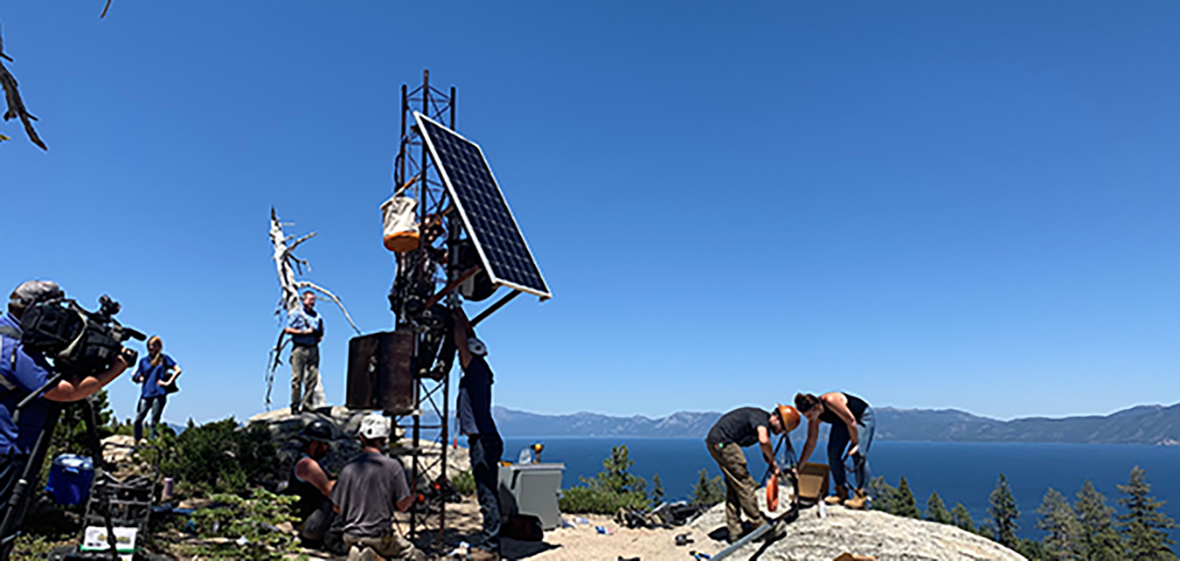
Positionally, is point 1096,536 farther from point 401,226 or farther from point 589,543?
point 401,226

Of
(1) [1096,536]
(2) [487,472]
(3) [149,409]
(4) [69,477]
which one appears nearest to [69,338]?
(4) [69,477]

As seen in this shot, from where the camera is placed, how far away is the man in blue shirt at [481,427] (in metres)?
8.81

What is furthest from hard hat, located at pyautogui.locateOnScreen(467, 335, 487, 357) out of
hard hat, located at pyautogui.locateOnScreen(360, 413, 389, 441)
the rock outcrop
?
the rock outcrop

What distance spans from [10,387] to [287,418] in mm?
9054

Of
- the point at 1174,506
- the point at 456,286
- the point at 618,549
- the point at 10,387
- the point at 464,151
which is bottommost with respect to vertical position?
the point at 1174,506

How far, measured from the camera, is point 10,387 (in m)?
4.29

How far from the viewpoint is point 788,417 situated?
362 inches

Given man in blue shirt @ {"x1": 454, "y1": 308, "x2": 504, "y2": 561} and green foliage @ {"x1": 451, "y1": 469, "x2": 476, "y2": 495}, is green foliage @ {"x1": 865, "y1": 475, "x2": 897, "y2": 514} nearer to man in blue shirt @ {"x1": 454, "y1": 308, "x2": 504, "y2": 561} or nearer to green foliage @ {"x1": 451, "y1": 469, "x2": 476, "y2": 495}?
green foliage @ {"x1": 451, "y1": 469, "x2": 476, "y2": 495}

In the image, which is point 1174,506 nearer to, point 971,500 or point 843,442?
point 971,500

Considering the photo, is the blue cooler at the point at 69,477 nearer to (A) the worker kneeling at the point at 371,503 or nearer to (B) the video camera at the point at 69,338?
(B) the video camera at the point at 69,338

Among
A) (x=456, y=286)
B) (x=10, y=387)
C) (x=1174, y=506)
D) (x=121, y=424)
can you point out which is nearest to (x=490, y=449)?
(x=456, y=286)

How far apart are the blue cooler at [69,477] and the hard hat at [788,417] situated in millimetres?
7701

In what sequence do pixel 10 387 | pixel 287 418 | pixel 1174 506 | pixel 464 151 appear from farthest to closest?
pixel 1174 506
pixel 287 418
pixel 464 151
pixel 10 387

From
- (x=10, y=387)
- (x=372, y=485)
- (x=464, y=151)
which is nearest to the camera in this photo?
(x=10, y=387)
